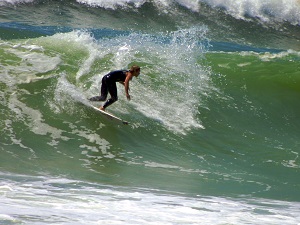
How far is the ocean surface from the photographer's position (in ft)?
20.3

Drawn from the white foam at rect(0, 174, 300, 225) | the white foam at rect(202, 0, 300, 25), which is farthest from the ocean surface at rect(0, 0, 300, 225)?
the white foam at rect(202, 0, 300, 25)

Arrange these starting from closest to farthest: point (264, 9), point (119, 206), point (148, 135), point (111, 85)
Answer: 1. point (119, 206)
2. point (111, 85)
3. point (148, 135)
4. point (264, 9)

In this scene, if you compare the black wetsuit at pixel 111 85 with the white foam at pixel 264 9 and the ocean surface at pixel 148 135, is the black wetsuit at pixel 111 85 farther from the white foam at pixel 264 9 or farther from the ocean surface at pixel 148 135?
the white foam at pixel 264 9

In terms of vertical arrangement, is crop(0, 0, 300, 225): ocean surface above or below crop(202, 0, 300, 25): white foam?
below

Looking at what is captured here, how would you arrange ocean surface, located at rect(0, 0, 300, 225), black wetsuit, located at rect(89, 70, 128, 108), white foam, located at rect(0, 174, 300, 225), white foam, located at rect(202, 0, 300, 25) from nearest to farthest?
white foam, located at rect(0, 174, 300, 225)
ocean surface, located at rect(0, 0, 300, 225)
black wetsuit, located at rect(89, 70, 128, 108)
white foam, located at rect(202, 0, 300, 25)

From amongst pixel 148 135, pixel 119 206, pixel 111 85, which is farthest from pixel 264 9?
pixel 119 206

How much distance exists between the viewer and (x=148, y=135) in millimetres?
10359

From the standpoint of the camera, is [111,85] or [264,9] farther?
[264,9]

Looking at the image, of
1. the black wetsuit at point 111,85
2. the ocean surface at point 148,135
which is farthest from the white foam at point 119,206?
the black wetsuit at point 111,85

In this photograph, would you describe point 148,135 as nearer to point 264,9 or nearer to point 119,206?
point 119,206

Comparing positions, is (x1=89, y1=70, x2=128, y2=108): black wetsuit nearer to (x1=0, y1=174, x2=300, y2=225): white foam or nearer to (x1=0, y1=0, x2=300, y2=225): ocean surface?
(x1=0, y1=0, x2=300, y2=225): ocean surface

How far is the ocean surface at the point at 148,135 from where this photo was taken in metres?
6.19

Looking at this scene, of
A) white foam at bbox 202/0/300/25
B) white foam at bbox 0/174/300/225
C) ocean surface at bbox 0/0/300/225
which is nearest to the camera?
white foam at bbox 0/174/300/225

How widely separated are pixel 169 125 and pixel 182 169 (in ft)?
6.00
